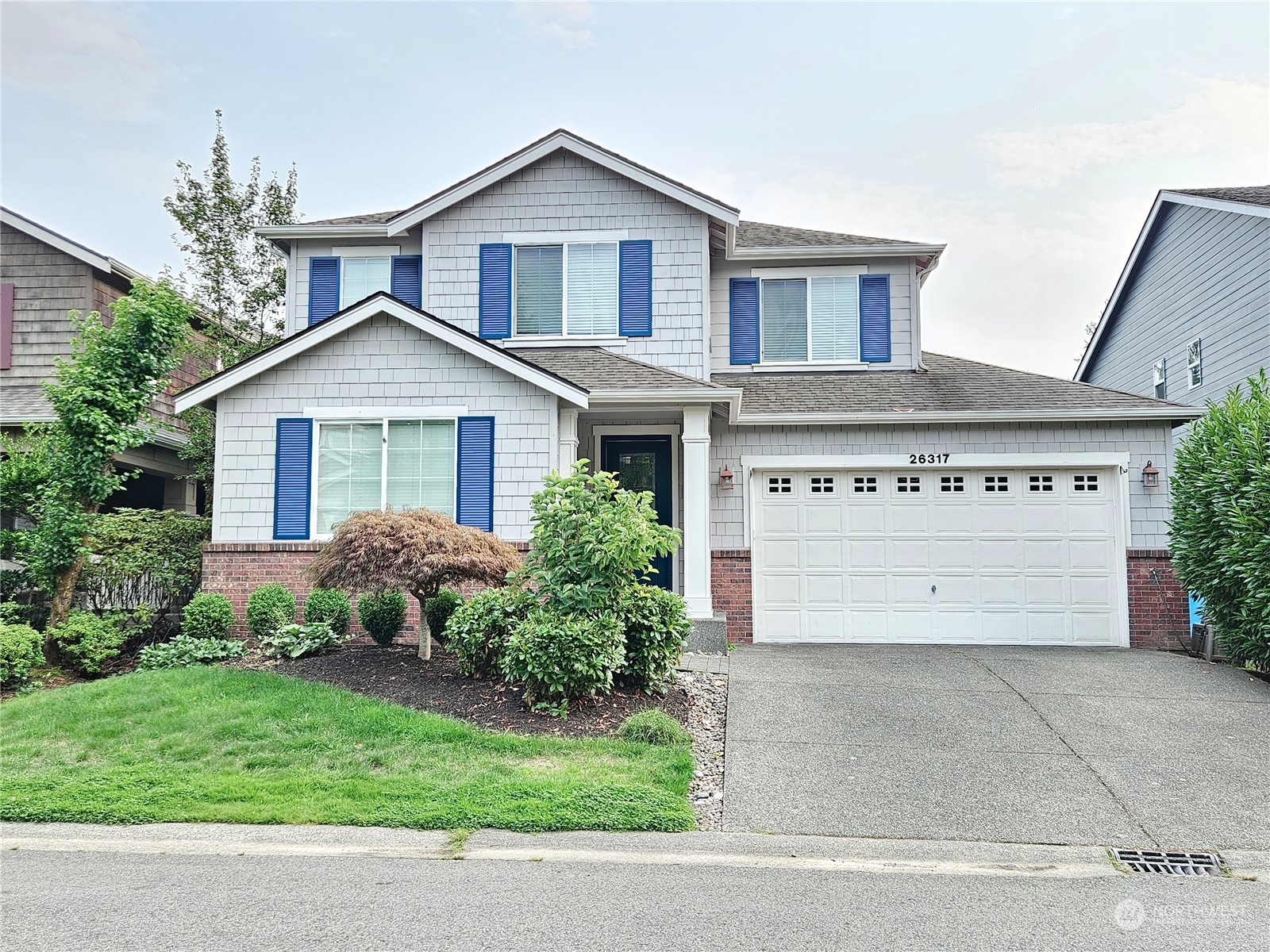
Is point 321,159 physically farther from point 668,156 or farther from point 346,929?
point 346,929

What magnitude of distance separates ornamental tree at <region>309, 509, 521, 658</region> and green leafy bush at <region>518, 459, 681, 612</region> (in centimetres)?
64

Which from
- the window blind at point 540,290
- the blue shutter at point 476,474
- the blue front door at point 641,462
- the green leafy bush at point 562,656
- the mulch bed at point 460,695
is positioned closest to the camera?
the mulch bed at point 460,695

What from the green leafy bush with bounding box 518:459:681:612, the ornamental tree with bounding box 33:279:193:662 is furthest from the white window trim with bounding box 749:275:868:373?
the ornamental tree with bounding box 33:279:193:662

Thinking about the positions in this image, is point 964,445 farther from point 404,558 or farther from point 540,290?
point 404,558

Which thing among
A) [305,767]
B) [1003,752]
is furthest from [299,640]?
[1003,752]

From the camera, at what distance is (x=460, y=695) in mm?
8016

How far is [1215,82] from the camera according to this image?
46.1ft

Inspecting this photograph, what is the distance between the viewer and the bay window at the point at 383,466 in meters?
11.3

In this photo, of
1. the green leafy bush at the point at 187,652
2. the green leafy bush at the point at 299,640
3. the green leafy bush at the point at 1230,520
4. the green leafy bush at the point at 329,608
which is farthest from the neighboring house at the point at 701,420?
the green leafy bush at the point at 1230,520

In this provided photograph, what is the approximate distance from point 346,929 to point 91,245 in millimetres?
14659

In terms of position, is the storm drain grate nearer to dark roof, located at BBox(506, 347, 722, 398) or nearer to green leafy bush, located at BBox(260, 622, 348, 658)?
dark roof, located at BBox(506, 347, 722, 398)

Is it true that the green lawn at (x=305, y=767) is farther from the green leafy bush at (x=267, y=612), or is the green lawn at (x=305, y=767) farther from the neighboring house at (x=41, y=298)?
the neighboring house at (x=41, y=298)

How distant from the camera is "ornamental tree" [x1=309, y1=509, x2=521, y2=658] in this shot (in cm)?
854

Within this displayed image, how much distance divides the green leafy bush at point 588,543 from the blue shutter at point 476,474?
2865 millimetres
